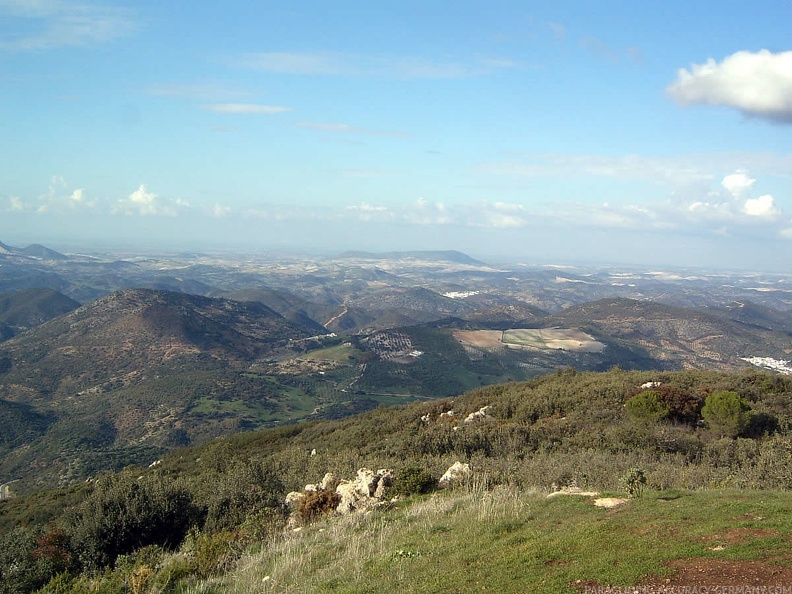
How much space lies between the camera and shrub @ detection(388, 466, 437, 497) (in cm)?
1764

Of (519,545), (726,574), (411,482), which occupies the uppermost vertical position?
(726,574)

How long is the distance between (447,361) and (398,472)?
414ft

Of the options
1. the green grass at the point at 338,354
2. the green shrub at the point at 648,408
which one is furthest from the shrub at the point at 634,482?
the green grass at the point at 338,354

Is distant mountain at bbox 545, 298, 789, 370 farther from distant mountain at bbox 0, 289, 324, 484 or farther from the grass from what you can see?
the grass

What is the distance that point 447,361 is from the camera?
472 ft

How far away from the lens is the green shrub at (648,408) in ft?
94.0

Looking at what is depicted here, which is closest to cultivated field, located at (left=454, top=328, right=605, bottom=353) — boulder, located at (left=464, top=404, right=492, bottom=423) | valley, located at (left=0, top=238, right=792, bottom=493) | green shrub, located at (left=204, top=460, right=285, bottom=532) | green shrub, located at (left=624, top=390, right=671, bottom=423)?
valley, located at (left=0, top=238, right=792, bottom=493)

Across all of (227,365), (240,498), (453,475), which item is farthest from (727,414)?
(227,365)

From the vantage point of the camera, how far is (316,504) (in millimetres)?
17016

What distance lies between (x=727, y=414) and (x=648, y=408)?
3.91 m

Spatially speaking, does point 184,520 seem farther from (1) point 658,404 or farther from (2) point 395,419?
(2) point 395,419

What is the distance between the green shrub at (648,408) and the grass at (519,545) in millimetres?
16284

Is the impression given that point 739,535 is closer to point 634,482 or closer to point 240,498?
point 634,482

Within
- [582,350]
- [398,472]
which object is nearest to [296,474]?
[398,472]
